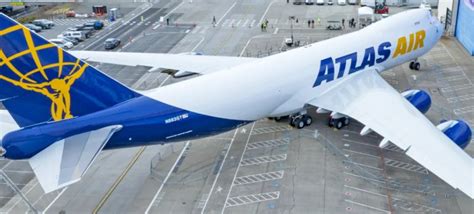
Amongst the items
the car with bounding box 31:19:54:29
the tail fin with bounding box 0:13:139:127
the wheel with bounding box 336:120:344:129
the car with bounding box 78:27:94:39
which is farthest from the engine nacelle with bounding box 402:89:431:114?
the car with bounding box 31:19:54:29

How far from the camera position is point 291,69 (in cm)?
4359

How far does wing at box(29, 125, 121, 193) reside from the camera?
28.1m

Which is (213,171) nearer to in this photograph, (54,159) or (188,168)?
(188,168)

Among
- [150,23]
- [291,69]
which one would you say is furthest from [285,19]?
[291,69]

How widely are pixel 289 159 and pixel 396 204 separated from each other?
31.7 ft

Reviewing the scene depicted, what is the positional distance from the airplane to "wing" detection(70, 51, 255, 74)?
0.36 ft

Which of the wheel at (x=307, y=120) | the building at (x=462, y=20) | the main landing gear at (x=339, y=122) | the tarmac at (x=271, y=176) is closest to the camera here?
the tarmac at (x=271, y=176)

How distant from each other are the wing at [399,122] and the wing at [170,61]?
11.0m

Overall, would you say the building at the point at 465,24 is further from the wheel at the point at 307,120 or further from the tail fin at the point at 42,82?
the tail fin at the point at 42,82

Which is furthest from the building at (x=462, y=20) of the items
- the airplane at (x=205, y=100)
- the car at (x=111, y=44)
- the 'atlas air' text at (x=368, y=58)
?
the car at (x=111, y=44)

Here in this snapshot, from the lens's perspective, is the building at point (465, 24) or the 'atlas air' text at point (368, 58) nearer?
the 'atlas air' text at point (368, 58)

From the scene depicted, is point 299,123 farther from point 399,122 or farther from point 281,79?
point 399,122

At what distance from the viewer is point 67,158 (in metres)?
30.3

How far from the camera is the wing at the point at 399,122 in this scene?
31.8 meters
